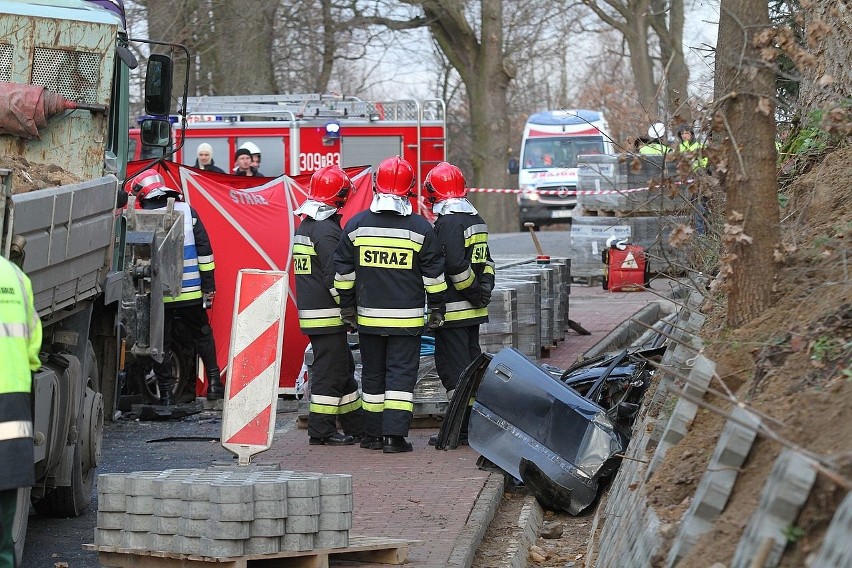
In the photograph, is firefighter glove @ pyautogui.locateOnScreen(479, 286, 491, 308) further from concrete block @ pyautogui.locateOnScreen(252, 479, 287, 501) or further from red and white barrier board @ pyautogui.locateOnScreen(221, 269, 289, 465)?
concrete block @ pyautogui.locateOnScreen(252, 479, 287, 501)

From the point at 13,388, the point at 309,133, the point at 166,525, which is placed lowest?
the point at 166,525

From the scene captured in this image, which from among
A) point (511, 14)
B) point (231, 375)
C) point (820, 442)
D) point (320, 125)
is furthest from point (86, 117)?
point (511, 14)

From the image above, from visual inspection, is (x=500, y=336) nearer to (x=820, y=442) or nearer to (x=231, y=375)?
(x=231, y=375)

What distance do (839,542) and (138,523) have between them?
347cm

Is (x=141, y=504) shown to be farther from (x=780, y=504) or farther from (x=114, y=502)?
(x=780, y=504)

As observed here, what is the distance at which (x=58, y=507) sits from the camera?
25.4 ft

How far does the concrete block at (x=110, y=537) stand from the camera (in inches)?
228

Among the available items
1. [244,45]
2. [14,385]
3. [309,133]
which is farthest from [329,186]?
[244,45]

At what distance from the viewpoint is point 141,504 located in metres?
5.73

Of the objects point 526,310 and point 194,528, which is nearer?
point 194,528

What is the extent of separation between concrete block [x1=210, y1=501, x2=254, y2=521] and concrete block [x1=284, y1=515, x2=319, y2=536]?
0.22 meters

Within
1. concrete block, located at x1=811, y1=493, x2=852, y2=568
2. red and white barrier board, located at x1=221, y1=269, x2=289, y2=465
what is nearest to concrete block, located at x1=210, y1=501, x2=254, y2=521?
red and white barrier board, located at x1=221, y1=269, x2=289, y2=465

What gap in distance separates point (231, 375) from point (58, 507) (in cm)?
135

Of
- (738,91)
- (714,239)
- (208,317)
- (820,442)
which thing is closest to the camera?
(820,442)
